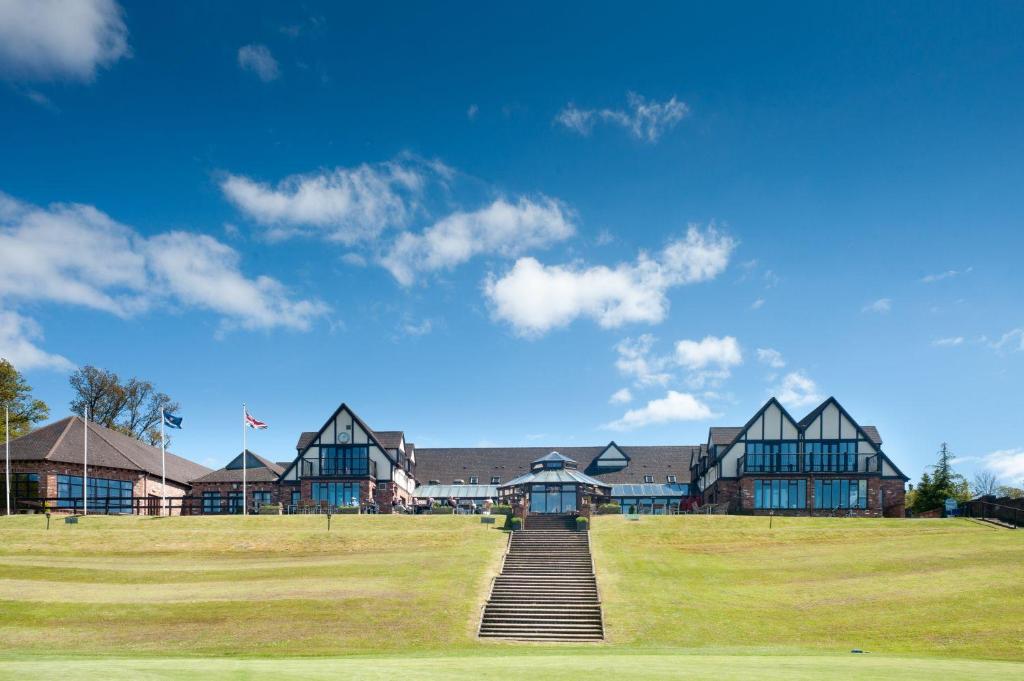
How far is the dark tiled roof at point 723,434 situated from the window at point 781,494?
16.7ft

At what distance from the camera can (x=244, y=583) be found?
111 ft

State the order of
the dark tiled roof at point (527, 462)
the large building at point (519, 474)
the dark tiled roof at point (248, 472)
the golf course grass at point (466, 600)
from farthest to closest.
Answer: the dark tiled roof at point (527, 462) → the dark tiled roof at point (248, 472) → the large building at point (519, 474) → the golf course grass at point (466, 600)

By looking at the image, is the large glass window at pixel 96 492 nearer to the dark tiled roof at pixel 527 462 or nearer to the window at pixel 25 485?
the window at pixel 25 485

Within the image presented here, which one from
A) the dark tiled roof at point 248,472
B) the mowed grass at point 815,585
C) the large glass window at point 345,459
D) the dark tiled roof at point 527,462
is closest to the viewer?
the mowed grass at point 815,585

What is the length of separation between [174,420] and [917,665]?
47.4m

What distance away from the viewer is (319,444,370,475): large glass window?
2477 inches

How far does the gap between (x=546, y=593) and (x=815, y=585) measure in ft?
37.4

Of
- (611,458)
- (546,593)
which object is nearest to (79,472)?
(546,593)

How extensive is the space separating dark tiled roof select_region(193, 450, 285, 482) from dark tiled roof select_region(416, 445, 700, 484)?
555 inches

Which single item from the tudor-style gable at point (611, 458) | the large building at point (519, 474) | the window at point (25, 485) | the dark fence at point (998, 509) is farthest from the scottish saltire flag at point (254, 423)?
the dark fence at point (998, 509)

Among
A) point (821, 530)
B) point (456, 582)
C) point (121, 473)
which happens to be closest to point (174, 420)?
point (121, 473)

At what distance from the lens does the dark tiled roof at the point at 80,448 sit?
181 ft

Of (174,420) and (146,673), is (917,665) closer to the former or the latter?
(146,673)

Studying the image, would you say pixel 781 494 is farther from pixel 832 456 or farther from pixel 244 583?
pixel 244 583
